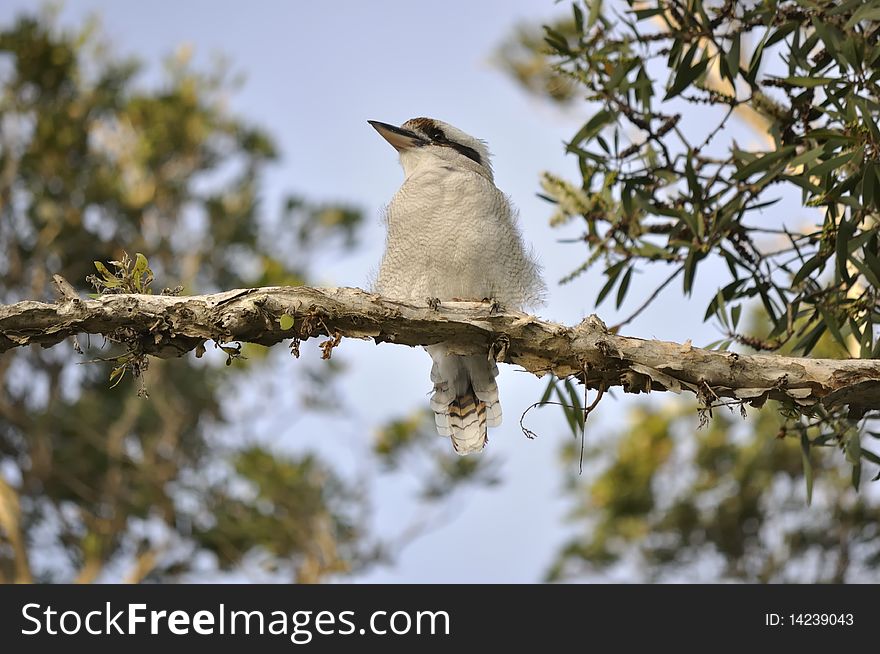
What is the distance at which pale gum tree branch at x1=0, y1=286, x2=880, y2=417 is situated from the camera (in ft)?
6.79

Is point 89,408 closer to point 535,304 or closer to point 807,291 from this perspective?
point 535,304

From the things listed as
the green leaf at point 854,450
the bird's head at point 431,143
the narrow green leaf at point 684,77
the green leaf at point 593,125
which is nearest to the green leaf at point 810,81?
the narrow green leaf at point 684,77

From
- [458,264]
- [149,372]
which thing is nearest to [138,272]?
[458,264]

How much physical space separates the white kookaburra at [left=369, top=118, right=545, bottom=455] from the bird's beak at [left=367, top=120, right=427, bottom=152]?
0.76ft

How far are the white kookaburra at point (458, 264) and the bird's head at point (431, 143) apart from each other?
128mm

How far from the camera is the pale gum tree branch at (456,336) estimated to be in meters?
2.07

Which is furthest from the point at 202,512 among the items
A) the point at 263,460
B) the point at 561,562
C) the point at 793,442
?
the point at 793,442

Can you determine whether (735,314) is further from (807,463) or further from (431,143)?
(431,143)

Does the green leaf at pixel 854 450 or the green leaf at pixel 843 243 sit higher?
the green leaf at pixel 843 243

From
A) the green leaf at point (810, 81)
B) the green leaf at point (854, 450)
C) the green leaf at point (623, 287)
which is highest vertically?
the green leaf at point (810, 81)

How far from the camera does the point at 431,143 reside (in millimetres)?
3498

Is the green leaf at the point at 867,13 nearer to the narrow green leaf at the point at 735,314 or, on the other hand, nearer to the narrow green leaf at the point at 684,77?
the narrow green leaf at the point at 684,77

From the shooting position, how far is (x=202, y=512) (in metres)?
9.22

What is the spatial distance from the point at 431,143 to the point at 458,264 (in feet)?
2.34
